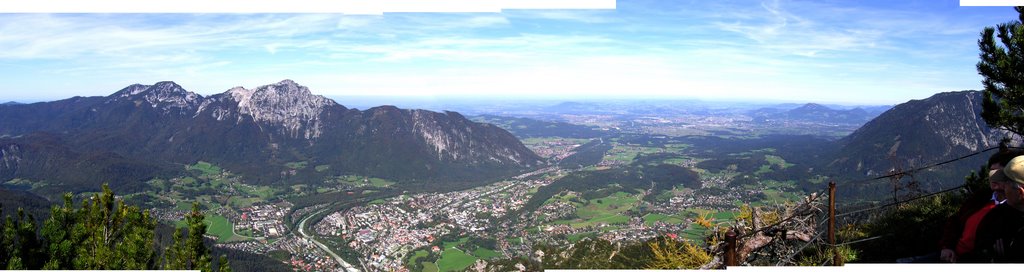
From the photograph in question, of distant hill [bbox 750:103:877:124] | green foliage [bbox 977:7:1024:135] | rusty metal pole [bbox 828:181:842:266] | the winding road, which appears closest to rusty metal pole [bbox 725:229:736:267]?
rusty metal pole [bbox 828:181:842:266]

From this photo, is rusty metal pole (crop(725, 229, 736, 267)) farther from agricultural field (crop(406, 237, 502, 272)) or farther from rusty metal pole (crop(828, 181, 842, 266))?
agricultural field (crop(406, 237, 502, 272))

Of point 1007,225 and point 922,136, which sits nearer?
point 1007,225

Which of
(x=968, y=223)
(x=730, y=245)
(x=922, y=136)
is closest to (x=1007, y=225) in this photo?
(x=968, y=223)

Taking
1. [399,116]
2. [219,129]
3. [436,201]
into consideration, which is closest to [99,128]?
[219,129]

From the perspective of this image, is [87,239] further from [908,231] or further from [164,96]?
[164,96]

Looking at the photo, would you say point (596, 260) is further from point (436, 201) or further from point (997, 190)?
point (436, 201)

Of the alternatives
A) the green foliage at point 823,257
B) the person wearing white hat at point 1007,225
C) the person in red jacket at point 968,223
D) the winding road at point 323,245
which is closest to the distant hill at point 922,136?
the winding road at point 323,245

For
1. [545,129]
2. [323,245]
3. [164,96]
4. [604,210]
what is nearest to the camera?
[323,245]
